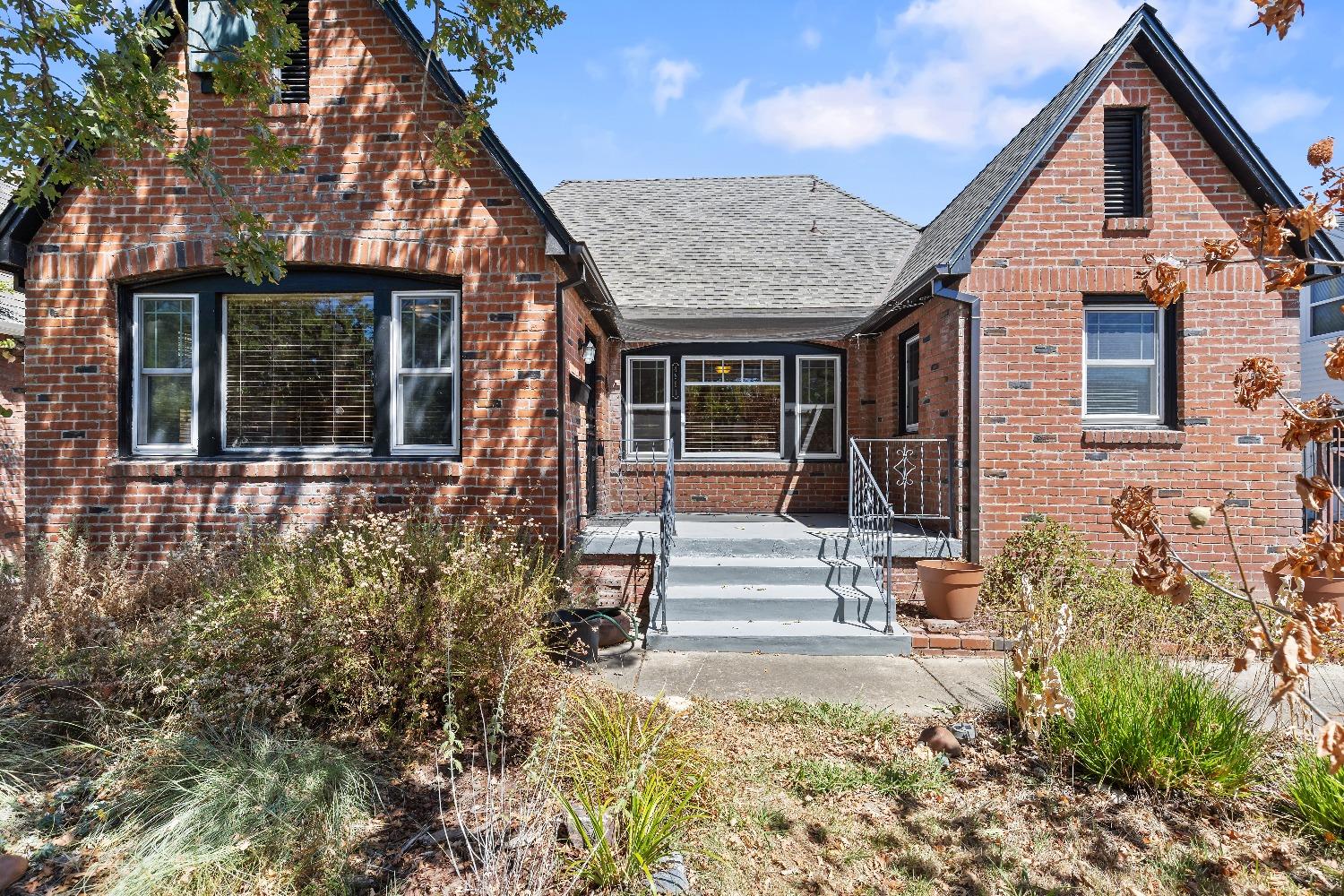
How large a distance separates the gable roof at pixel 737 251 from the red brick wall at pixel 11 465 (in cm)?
884

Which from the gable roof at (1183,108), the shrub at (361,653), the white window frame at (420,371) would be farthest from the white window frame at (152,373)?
the gable roof at (1183,108)

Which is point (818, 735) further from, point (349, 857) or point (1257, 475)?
point (1257, 475)

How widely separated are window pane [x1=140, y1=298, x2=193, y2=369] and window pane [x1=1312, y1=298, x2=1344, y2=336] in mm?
19574

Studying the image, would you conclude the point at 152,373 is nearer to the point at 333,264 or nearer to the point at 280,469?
the point at 280,469

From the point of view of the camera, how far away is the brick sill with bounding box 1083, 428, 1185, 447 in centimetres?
768

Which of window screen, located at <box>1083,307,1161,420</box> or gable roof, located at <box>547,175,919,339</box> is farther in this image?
gable roof, located at <box>547,175,919,339</box>

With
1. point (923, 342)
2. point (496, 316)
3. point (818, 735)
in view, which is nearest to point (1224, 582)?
point (923, 342)

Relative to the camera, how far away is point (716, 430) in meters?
11.5

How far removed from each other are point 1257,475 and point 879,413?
456 centimetres

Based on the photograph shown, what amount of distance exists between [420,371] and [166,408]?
2790 millimetres

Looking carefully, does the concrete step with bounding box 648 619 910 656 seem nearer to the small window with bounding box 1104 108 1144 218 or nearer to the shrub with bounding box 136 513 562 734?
the shrub with bounding box 136 513 562 734

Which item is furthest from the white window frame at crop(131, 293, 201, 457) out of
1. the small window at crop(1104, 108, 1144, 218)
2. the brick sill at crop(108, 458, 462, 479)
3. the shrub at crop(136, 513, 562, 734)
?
the small window at crop(1104, 108, 1144, 218)

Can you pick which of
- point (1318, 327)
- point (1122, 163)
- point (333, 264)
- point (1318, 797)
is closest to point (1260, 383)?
point (1318, 797)

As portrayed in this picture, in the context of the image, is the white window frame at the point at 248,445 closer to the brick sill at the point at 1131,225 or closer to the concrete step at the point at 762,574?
the concrete step at the point at 762,574
